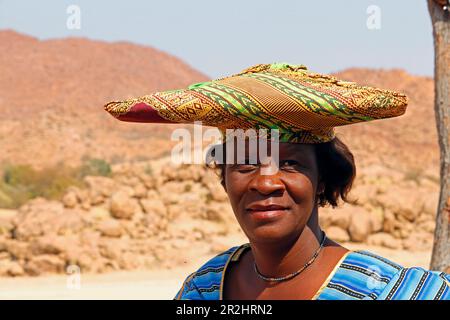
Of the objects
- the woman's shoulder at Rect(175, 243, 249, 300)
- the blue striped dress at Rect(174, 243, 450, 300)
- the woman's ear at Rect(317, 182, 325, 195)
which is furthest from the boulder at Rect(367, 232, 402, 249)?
the blue striped dress at Rect(174, 243, 450, 300)

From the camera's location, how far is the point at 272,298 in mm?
2320

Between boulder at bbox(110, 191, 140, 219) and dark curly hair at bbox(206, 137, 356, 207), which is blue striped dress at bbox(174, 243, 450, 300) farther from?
boulder at bbox(110, 191, 140, 219)

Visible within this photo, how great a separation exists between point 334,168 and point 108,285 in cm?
923

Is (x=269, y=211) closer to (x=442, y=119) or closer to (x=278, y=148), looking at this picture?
(x=278, y=148)

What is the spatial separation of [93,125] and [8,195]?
22996 mm

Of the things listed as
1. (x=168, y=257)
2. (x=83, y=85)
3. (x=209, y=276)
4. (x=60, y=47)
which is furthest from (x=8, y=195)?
(x=60, y=47)

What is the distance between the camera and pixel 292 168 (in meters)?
2.21

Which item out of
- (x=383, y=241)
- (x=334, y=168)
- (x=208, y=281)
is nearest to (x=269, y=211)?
(x=334, y=168)

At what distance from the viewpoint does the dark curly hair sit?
7.63 feet

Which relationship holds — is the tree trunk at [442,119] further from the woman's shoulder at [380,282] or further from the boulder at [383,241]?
the boulder at [383,241]

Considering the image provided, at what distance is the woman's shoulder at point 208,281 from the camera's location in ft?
8.09

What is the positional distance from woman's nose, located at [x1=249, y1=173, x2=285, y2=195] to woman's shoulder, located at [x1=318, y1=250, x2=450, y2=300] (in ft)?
1.01

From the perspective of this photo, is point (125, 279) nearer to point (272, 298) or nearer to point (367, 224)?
point (367, 224)

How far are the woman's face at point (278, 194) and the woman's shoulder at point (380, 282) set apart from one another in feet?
0.61
